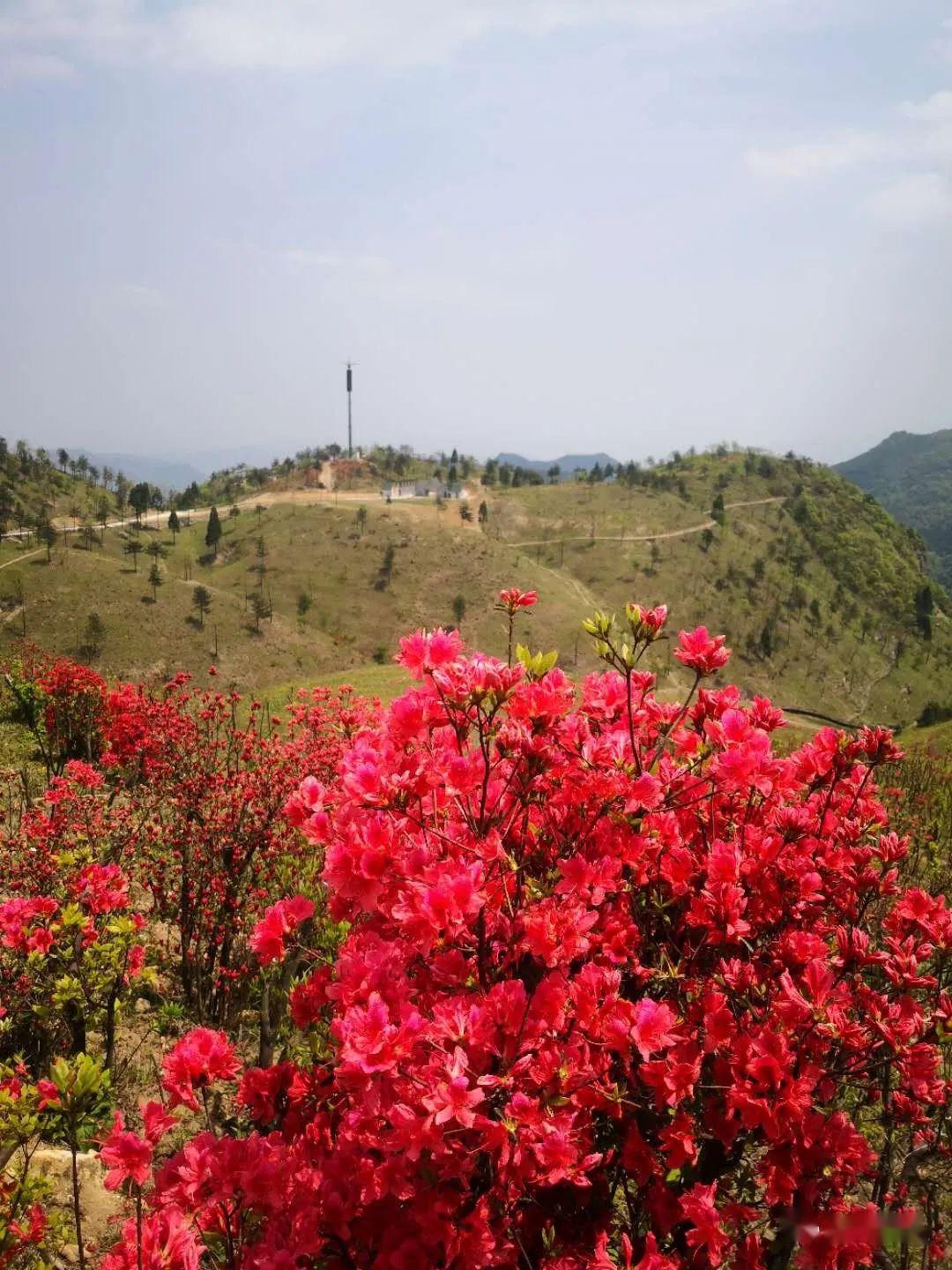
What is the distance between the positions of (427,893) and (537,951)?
1.19 ft

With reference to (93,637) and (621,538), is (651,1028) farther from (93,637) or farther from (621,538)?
(621,538)

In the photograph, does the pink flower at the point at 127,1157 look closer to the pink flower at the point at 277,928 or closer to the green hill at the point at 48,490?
the pink flower at the point at 277,928

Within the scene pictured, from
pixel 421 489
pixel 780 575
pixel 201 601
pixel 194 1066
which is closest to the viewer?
pixel 194 1066

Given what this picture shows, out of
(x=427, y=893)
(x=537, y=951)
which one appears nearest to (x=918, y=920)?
(x=537, y=951)

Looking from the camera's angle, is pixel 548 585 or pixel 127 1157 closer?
pixel 127 1157

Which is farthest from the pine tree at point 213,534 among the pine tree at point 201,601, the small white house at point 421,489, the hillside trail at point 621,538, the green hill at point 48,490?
the hillside trail at point 621,538

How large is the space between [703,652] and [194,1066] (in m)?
2.07

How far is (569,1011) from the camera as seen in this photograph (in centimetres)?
203

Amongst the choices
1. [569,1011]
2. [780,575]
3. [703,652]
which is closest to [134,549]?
[703,652]

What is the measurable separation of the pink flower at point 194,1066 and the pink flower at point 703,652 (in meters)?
1.91

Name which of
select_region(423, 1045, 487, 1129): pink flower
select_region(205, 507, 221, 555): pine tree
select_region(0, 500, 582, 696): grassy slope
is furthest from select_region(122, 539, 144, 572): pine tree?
select_region(423, 1045, 487, 1129): pink flower

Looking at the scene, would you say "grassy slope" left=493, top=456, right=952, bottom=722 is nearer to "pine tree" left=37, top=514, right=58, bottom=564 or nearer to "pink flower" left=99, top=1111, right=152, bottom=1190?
"pine tree" left=37, top=514, right=58, bottom=564

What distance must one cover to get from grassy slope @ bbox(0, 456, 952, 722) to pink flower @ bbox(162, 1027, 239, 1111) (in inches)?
1657

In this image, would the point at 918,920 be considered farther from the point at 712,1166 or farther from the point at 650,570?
the point at 650,570
